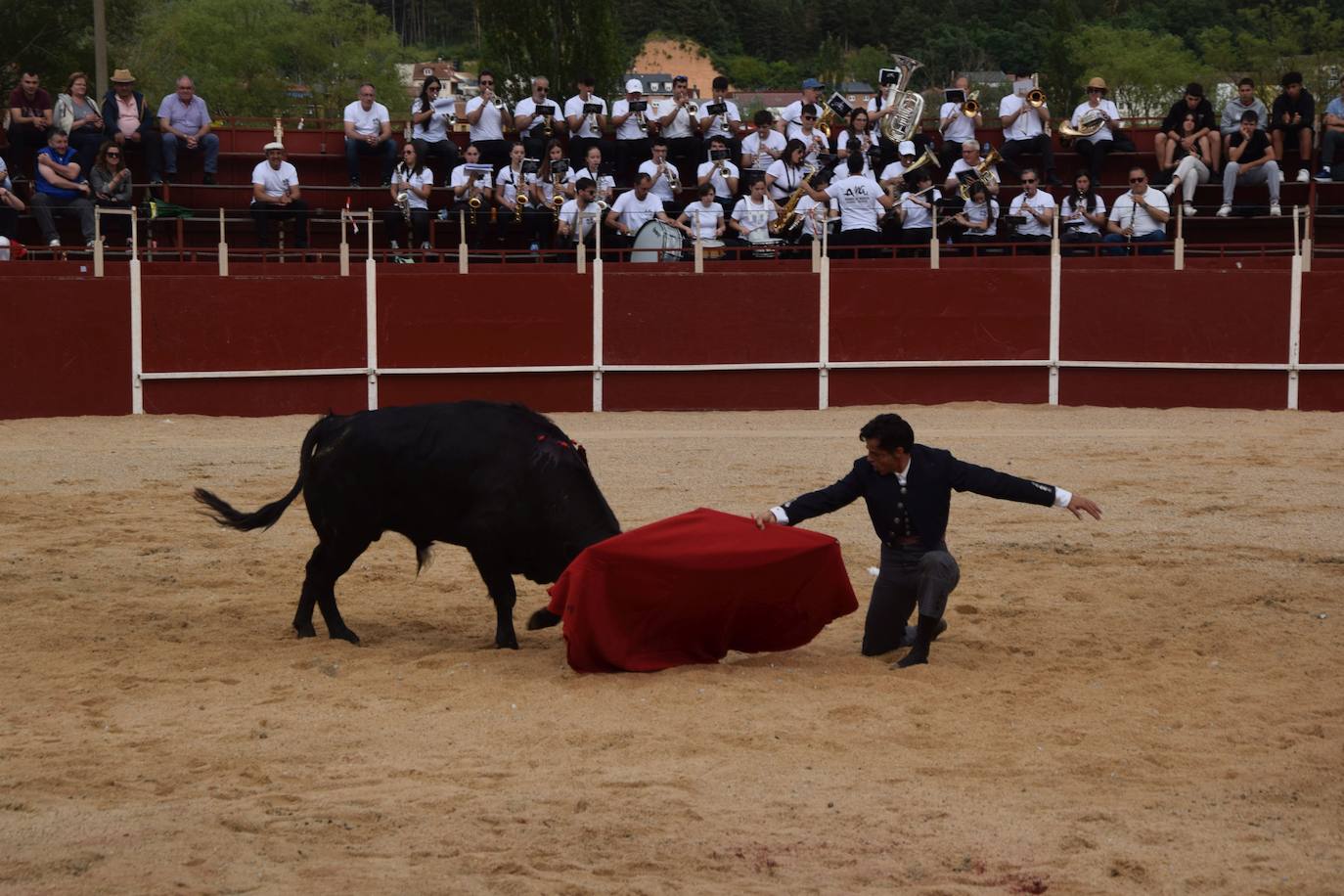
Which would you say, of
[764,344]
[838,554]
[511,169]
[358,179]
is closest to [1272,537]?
[838,554]

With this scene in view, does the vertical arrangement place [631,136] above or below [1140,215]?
above

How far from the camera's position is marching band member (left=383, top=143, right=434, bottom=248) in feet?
55.4

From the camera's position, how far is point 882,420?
6.52 metres

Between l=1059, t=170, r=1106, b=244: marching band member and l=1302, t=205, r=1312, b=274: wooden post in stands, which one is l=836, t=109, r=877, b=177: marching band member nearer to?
l=1059, t=170, r=1106, b=244: marching band member

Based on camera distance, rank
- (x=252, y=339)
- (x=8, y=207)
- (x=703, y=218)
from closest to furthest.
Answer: (x=8, y=207)
(x=252, y=339)
(x=703, y=218)

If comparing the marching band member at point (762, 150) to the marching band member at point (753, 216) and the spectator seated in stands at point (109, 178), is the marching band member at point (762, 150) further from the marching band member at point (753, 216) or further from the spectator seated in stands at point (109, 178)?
the spectator seated in stands at point (109, 178)

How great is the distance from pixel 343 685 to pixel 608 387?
1032 cm

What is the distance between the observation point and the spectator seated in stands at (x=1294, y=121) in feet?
59.4

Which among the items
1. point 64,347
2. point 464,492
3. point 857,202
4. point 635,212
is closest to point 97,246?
point 64,347

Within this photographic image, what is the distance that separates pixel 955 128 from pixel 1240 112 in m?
3.06

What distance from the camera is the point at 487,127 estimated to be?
17.6 m

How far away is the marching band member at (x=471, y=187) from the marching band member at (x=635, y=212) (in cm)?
125

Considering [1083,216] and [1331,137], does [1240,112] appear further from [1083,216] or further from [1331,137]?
[1083,216]

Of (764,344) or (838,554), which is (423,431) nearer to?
(838,554)
